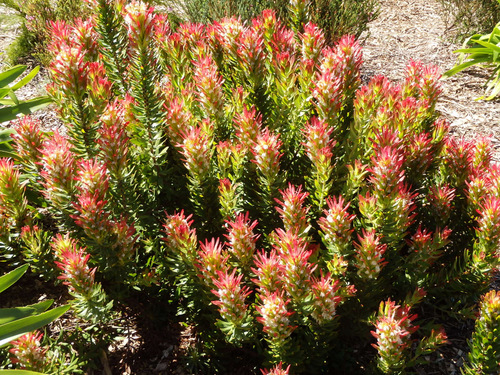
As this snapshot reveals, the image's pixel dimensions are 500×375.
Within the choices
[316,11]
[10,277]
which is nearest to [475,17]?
[316,11]

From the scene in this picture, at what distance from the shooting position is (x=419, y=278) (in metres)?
1.94

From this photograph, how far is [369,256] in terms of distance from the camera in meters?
1.69

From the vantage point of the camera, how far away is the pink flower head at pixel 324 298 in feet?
5.15

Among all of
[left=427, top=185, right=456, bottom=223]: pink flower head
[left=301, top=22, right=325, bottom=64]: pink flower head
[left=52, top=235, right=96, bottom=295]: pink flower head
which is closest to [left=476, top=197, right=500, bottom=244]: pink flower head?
[left=427, top=185, right=456, bottom=223]: pink flower head

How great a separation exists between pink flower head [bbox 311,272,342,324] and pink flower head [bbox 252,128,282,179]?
1.55 ft

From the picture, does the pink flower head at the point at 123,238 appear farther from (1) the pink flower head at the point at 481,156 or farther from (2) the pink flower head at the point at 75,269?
(1) the pink flower head at the point at 481,156

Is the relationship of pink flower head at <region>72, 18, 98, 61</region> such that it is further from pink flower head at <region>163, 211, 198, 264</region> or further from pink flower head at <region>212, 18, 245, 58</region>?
pink flower head at <region>163, 211, 198, 264</region>

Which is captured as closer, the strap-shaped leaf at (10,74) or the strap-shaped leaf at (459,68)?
the strap-shaped leaf at (10,74)

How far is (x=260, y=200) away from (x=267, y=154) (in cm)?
33

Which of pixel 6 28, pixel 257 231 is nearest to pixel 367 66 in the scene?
pixel 257 231

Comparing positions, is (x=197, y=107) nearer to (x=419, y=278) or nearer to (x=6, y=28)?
(x=419, y=278)

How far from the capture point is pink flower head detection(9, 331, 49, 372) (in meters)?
1.65

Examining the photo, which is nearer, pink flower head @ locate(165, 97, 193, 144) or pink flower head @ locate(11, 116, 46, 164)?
pink flower head @ locate(165, 97, 193, 144)

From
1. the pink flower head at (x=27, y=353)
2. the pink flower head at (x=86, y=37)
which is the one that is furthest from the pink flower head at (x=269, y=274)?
the pink flower head at (x=86, y=37)
